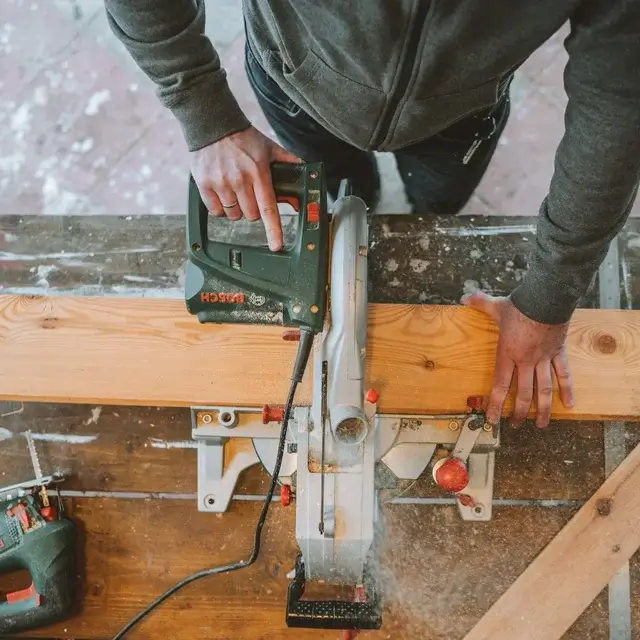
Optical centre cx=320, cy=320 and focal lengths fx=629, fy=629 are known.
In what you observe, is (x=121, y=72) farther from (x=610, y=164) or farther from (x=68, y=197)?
(x=610, y=164)

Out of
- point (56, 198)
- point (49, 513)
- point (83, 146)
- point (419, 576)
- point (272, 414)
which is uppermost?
point (83, 146)

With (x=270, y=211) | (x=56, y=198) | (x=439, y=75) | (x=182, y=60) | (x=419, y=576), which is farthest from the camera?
(x=56, y=198)

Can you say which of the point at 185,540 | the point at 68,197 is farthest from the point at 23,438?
the point at 68,197

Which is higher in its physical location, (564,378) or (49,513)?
(564,378)

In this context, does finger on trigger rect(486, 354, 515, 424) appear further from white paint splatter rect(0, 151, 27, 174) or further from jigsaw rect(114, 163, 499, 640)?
white paint splatter rect(0, 151, 27, 174)

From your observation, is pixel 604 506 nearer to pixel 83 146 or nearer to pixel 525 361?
pixel 525 361

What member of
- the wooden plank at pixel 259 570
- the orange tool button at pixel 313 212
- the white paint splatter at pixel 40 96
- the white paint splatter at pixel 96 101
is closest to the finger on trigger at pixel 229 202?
the orange tool button at pixel 313 212

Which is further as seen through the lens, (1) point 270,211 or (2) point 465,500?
(2) point 465,500

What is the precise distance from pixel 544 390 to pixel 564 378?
6cm

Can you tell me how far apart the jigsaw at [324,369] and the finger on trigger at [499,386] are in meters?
0.03

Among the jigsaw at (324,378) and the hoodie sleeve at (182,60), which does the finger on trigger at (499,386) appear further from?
the hoodie sleeve at (182,60)

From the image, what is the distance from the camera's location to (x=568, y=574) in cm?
141

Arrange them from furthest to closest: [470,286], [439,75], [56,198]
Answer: [56,198] → [470,286] → [439,75]

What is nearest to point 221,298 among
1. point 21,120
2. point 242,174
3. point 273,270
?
point 273,270
